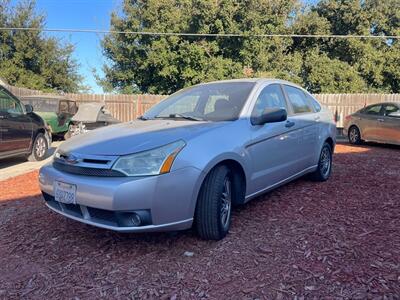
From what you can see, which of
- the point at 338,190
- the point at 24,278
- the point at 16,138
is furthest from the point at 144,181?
the point at 16,138

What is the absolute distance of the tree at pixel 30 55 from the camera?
24.6 m

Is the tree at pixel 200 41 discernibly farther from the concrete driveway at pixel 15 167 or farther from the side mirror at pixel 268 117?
the side mirror at pixel 268 117

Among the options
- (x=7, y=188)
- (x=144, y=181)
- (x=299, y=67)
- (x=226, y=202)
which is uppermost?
(x=299, y=67)

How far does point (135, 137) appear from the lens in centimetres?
350

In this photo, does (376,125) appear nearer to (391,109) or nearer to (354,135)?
(391,109)

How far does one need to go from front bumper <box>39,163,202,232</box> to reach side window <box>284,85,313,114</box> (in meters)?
2.41

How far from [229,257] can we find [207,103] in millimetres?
1951

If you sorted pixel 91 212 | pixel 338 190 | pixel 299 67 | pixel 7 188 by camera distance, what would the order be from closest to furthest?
1. pixel 91 212
2. pixel 338 190
3. pixel 7 188
4. pixel 299 67

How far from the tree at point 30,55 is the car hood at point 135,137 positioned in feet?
76.3

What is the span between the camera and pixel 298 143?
4.97 m

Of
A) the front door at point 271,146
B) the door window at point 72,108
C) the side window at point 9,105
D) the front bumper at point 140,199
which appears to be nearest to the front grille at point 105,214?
the front bumper at point 140,199

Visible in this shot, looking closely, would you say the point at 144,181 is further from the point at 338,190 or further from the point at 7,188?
the point at 7,188

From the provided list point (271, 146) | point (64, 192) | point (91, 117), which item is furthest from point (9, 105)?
point (271, 146)

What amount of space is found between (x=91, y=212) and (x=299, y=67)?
75.4 feet
